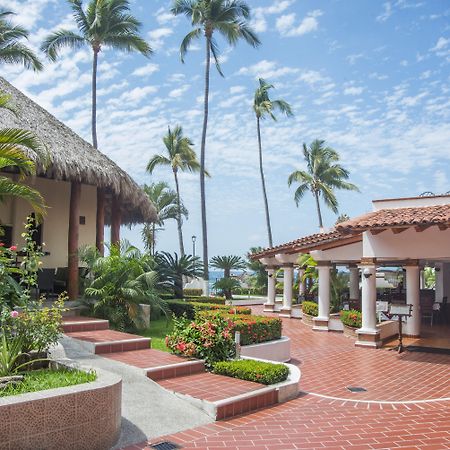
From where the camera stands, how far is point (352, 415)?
22.0 feet

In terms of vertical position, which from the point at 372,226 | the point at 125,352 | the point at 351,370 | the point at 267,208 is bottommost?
the point at 351,370

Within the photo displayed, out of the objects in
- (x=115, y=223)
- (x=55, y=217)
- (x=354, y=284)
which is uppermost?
(x=55, y=217)

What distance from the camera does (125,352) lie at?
29.5ft

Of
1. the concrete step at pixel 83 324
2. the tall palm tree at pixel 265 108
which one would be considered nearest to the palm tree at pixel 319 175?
the tall palm tree at pixel 265 108

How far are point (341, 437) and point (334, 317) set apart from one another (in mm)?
11808

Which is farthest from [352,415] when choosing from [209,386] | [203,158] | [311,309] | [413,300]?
[203,158]

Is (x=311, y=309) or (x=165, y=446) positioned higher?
(x=311, y=309)

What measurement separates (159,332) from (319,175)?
28069 mm

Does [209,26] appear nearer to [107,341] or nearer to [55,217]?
[55,217]

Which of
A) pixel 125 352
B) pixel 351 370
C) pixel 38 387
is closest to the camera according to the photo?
pixel 38 387

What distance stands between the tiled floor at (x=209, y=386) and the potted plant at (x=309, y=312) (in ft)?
35.8

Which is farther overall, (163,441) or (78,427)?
(163,441)

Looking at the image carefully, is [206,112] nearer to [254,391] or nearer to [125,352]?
[125,352]

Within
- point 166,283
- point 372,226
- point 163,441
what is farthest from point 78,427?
point 166,283
